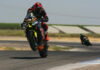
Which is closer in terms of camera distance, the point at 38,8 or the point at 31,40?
the point at 31,40

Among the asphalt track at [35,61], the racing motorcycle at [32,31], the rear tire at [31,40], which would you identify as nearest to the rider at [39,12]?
the racing motorcycle at [32,31]

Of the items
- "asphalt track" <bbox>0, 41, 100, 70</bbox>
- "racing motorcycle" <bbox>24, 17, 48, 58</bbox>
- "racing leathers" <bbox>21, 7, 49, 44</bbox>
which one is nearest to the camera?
"asphalt track" <bbox>0, 41, 100, 70</bbox>

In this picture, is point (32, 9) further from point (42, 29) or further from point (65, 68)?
point (65, 68)

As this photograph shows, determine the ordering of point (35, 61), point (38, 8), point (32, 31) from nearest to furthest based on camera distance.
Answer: point (35, 61), point (32, 31), point (38, 8)

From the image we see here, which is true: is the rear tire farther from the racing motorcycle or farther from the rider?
the rider

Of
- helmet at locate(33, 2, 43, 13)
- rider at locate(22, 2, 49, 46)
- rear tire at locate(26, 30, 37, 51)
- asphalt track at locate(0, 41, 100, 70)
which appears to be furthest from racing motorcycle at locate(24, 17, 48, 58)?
asphalt track at locate(0, 41, 100, 70)

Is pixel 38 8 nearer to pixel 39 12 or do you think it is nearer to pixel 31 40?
pixel 39 12

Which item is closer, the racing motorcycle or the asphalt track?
the asphalt track

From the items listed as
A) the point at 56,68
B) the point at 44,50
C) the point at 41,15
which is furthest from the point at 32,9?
the point at 56,68

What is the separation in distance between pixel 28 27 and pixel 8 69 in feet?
11.0

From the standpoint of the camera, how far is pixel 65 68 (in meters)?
8.39

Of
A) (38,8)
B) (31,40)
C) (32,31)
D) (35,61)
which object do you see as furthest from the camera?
(38,8)

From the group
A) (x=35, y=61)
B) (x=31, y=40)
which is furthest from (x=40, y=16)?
(x=35, y=61)

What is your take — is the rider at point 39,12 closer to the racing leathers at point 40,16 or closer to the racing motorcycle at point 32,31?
the racing leathers at point 40,16
